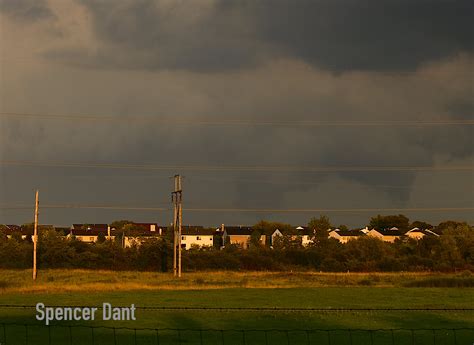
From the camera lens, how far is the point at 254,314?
27.6 m

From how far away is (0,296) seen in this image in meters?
38.0

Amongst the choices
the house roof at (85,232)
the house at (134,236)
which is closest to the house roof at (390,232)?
the house at (134,236)

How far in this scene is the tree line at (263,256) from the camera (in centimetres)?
7625

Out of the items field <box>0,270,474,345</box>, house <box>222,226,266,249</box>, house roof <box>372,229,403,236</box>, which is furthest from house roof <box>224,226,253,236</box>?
field <box>0,270,474,345</box>

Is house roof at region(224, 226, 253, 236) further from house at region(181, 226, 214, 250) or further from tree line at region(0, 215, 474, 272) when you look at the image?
tree line at region(0, 215, 474, 272)

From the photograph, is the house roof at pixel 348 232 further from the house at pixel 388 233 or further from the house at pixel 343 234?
the house at pixel 388 233

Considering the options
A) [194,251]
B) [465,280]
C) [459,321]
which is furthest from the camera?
[194,251]

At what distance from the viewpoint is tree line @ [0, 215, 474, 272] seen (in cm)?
7625

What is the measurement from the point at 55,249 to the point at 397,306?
50645 millimetres

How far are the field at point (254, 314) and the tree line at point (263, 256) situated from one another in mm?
26970

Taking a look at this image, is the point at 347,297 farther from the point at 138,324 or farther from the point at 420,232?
the point at 420,232

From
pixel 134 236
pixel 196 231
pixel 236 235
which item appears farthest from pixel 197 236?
pixel 134 236

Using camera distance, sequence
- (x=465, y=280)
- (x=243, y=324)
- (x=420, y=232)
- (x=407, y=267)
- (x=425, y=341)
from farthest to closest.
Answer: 1. (x=420, y=232)
2. (x=407, y=267)
3. (x=465, y=280)
4. (x=243, y=324)
5. (x=425, y=341)

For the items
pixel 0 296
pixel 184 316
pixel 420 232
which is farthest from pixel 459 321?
pixel 420 232
